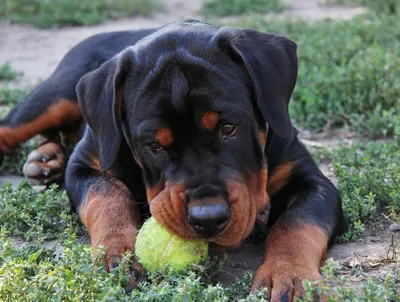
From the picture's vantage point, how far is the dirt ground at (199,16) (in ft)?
11.8

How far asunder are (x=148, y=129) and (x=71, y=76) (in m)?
2.05

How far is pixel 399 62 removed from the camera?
6258 millimetres

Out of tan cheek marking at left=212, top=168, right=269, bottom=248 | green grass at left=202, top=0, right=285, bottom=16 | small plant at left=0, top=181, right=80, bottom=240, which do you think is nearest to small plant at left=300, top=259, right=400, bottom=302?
tan cheek marking at left=212, top=168, right=269, bottom=248

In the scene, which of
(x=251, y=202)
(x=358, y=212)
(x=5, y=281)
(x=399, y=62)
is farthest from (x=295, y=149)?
(x=399, y=62)

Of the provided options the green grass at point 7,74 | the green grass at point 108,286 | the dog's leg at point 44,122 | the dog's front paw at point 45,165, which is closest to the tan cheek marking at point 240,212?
the green grass at point 108,286

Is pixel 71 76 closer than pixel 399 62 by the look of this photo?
Yes

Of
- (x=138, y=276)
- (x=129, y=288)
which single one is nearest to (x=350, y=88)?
(x=138, y=276)

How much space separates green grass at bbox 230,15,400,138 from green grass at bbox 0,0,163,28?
4392 millimetres

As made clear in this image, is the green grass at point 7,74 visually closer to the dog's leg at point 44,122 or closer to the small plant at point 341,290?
the dog's leg at point 44,122

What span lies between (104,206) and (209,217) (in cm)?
81

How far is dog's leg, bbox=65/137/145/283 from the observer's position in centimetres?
341

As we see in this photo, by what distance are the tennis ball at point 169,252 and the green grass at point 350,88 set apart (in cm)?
258

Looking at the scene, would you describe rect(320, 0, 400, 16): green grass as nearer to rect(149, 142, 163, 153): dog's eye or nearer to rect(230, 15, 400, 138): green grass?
rect(230, 15, 400, 138): green grass

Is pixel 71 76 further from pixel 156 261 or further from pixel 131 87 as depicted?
pixel 156 261
